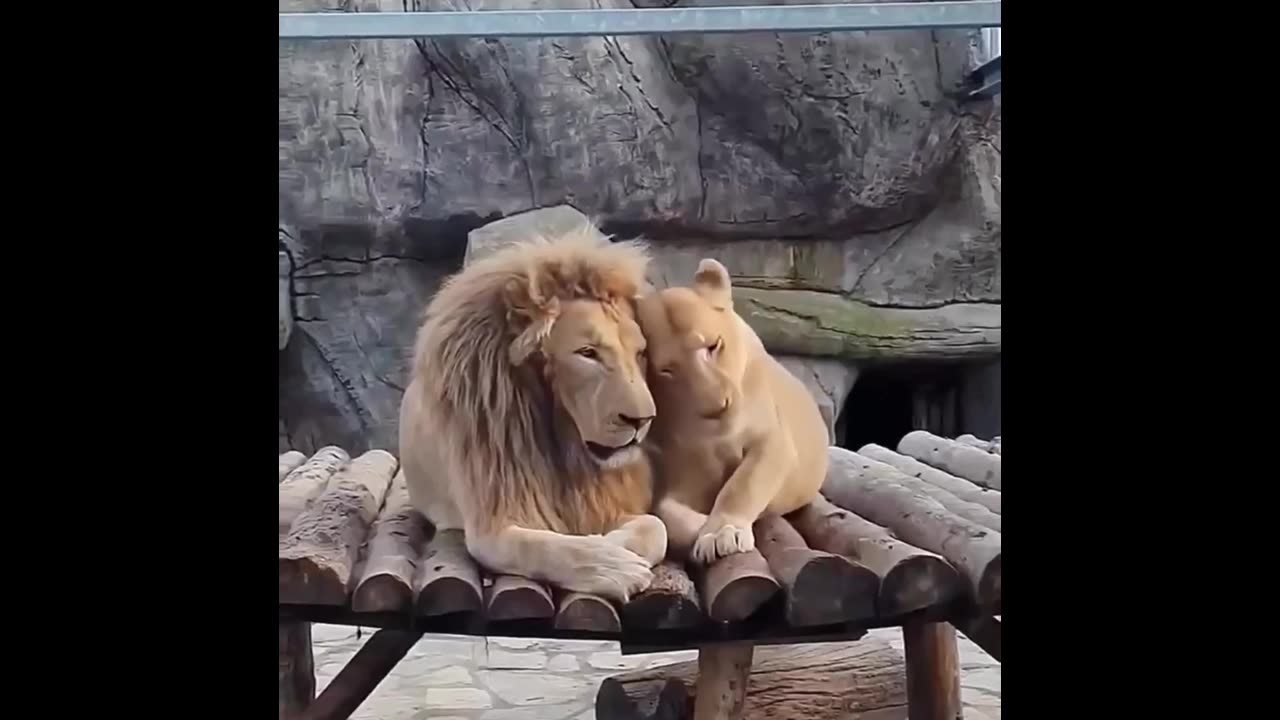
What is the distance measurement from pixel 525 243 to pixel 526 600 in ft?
1.77

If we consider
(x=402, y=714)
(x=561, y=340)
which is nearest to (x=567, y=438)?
(x=561, y=340)

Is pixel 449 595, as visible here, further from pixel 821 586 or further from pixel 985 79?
pixel 985 79

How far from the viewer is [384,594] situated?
1.70 meters

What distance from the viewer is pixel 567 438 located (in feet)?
5.66

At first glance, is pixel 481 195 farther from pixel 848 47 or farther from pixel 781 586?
pixel 781 586

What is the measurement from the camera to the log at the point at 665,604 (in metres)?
1.68

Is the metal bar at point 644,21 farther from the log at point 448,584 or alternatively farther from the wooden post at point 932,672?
the wooden post at point 932,672

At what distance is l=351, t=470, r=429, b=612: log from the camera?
5.59 ft

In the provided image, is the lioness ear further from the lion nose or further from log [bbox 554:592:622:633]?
log [bbox 554:592:622:633]

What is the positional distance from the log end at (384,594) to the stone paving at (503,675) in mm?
74

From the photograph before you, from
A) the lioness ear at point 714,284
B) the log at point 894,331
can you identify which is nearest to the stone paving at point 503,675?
the log at point 894,331

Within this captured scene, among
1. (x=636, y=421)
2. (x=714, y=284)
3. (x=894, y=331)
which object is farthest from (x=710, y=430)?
(x=894, y=331)

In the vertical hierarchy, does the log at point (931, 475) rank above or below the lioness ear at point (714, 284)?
below

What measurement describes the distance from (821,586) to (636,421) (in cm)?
36
